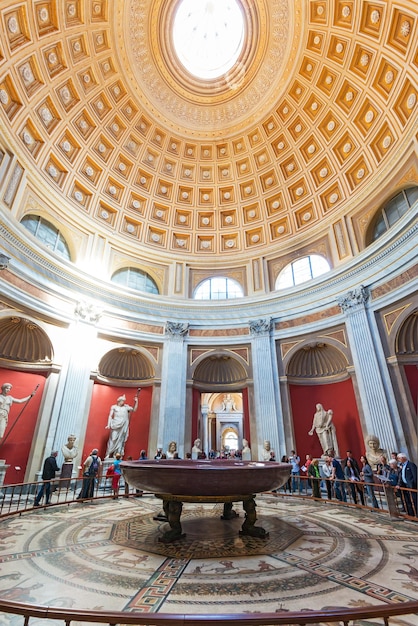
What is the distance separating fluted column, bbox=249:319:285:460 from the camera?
41.2 ft

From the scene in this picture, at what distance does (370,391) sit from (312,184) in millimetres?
10479

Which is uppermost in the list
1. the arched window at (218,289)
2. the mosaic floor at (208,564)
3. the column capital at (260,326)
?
the arched window at (218,289)

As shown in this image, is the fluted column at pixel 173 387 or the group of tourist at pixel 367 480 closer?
the group of tourist at pixel 367 480

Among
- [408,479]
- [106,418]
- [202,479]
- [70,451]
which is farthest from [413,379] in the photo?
[106,418]

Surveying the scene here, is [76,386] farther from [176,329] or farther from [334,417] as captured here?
[334,417]

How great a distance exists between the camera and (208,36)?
17172 mm

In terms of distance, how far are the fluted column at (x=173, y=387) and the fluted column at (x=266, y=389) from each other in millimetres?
3291

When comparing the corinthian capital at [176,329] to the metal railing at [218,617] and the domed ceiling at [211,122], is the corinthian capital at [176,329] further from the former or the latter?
the metal railing at [218,617]

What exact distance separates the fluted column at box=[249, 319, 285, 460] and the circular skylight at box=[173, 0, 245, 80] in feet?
46.1

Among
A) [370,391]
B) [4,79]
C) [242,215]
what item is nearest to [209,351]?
[370,391]

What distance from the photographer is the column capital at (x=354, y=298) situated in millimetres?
11797

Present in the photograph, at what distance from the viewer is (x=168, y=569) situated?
3.52m

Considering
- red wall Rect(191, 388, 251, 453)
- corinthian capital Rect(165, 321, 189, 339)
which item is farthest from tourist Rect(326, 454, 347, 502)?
corinthian capital Rect(165, 321, 189, 339)

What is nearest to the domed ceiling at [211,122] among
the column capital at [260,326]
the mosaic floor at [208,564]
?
the column capital at [260,326]
